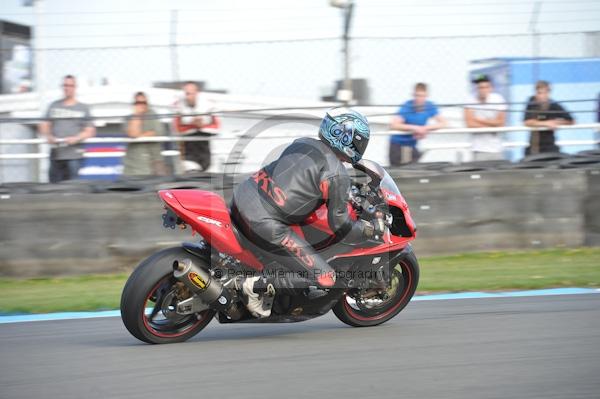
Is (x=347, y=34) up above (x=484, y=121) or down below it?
above

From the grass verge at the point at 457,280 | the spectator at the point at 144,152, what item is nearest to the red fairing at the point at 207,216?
the grass verge at the point at 457,280

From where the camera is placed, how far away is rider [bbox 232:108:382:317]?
17.9 feet

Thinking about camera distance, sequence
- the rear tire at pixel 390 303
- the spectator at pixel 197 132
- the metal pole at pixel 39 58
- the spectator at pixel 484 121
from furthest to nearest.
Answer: the metal pole at pixel 39 58
the spectator at pixel 484 121
the spectator at pixel 197 132
the rear tire at pixel 390 303

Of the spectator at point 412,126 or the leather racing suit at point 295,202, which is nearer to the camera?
the leather racing suit at point 295,202

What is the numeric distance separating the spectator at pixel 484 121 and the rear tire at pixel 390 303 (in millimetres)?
4077

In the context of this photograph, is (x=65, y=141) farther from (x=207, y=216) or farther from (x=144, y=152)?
(x=207, y=216)

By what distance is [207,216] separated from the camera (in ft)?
17.8

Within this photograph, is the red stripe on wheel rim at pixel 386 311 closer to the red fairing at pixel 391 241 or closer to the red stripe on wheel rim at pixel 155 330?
the red fairing at pixel 391 241

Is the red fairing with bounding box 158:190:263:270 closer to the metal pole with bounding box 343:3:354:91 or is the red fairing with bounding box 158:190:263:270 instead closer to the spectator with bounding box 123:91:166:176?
the spectator with bounding box 123:91:166:176

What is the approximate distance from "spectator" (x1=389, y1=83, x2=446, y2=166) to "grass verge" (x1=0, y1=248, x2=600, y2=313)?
1348 millimetres

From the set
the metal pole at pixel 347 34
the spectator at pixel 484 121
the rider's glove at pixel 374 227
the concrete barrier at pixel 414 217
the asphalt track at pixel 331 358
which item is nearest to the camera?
the asphalt track at pixel 331 358

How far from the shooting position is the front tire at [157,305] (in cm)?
536

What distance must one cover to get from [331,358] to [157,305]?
1279 mm

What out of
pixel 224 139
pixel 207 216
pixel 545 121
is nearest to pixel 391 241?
pixel 207 216
